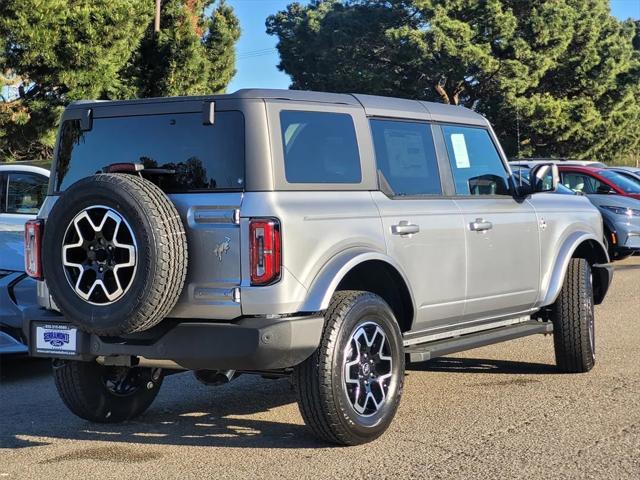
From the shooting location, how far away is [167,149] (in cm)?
538

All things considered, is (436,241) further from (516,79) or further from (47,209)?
(516,79)

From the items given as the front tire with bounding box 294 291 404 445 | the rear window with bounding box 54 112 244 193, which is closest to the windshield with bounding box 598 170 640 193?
the front tire with bounding box 294 291 404 445

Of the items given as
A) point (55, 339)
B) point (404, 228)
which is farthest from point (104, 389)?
→ point (404, 228)

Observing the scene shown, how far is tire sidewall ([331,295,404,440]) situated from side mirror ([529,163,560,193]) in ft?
6.63

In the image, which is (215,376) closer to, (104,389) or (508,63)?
(104,389)

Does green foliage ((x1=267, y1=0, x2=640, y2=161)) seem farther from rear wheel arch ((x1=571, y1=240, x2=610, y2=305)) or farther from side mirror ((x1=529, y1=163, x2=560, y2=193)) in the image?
side mirror ((x1=529, y1=163, x2=560, y2=193))

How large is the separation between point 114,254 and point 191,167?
0.67 m

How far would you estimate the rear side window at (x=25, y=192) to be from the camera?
29.5 feet

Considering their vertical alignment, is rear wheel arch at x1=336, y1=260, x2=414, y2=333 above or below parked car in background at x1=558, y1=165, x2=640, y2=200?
below

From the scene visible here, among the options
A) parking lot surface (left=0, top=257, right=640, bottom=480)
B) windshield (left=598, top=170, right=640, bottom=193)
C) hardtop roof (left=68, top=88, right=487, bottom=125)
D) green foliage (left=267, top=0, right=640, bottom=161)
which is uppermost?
green foliage (left=267, top=0, right=640, bottom=161)

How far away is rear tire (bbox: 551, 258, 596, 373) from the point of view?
7195 millimetres

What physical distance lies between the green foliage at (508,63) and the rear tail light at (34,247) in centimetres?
3601

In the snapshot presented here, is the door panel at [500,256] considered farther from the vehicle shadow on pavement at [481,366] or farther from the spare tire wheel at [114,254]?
the spare tire wheel at [114,254]

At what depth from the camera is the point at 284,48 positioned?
56281 millimetres
